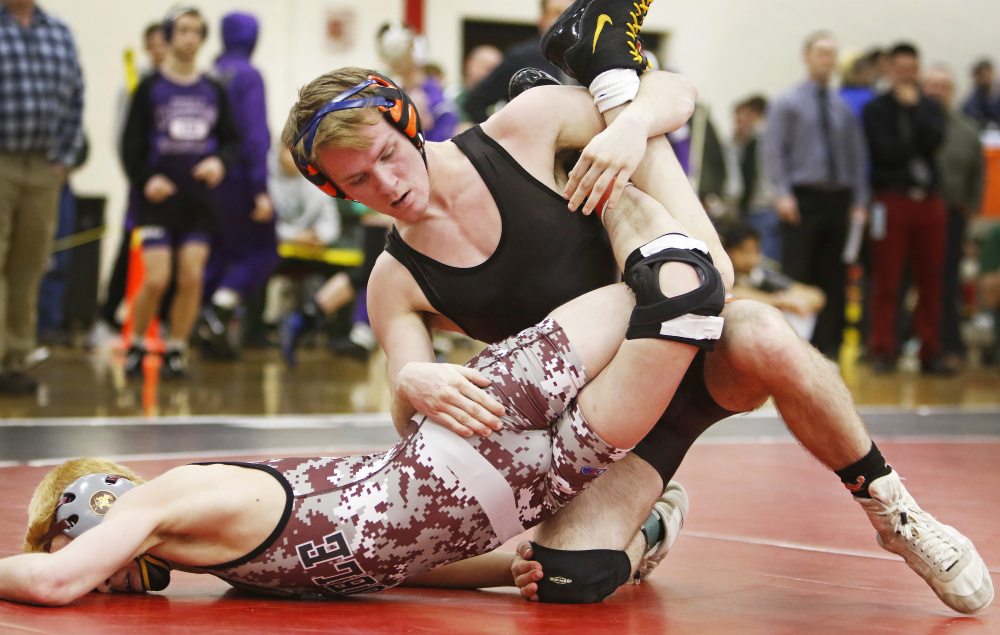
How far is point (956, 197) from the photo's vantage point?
7832 mm

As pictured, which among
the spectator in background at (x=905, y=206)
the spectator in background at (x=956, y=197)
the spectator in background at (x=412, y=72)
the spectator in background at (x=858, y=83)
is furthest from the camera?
the spectator in background at (x=858, y=83)

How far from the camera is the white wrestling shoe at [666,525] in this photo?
2.21 meters

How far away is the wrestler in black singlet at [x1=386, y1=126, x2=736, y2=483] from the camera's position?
216 centimetres

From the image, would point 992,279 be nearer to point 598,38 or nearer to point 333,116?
point 598,38

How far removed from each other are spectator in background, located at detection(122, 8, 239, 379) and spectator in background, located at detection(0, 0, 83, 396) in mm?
760

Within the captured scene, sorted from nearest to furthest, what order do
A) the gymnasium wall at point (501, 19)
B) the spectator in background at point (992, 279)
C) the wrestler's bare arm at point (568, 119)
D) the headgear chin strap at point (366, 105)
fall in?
1. the headgear chin strap at point (366, 105)
2. the wrestler's bare arm at point (568, 119)
3. the spectator in background at point (992, 279)
4. the gymnasium wall at point (501, 19)

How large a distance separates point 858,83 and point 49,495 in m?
7.48

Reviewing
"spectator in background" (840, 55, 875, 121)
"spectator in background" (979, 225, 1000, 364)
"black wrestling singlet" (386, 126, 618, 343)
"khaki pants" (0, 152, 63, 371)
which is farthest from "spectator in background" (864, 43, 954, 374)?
"black wrestling singlet" (386, 126, 618, 343)

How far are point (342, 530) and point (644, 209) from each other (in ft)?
2.41

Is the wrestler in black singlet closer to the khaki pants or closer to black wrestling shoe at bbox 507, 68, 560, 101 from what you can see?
black wrestling shoe at bbox 507, 68, 560, 101

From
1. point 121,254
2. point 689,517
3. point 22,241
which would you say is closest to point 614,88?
point 689,517

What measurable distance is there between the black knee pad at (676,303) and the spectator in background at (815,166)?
5.52 m

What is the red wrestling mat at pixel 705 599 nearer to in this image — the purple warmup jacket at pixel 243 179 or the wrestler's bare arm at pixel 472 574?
the wrestler's bare arm at pixel 472 574

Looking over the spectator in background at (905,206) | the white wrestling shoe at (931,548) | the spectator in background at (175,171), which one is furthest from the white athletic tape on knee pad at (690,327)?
the spectator in background at (905,206)
